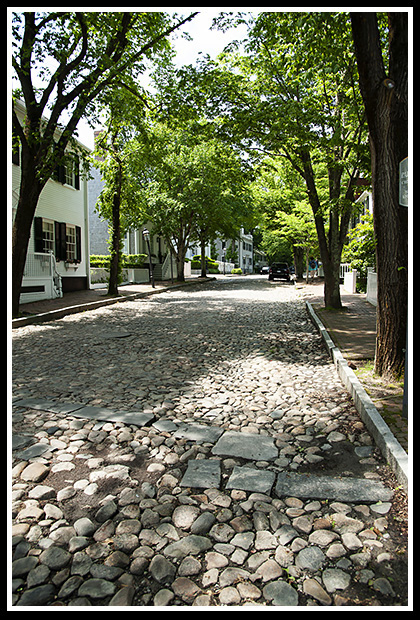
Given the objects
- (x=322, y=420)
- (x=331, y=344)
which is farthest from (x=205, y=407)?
(x=331, y=344)

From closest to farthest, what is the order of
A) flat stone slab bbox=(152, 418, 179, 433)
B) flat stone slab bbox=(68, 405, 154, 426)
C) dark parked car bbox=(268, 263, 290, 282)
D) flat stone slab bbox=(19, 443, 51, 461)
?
flat stone slab bbox=(19, 443, 51, 461), flat stone slab bbox=(152, 418, 179, 433), flat stone slab bbox=(68, 405, 154, 426), dark parked car bbox=(268, 263, 290, 282)

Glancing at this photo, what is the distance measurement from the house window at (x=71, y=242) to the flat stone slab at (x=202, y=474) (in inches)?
729

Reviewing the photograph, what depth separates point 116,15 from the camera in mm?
11469

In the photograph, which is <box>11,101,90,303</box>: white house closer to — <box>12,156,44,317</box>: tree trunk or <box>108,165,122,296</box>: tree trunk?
<box>108,165,122,296</box>: tree trunk

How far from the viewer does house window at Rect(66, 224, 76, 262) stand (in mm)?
20652

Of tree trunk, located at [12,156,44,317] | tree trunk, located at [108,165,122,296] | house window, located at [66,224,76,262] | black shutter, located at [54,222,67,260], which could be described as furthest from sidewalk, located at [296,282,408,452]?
house window, located at [66,224,76,262]

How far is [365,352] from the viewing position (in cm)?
673

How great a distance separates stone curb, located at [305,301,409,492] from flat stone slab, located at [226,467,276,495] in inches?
34.6

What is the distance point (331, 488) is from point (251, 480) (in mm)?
558

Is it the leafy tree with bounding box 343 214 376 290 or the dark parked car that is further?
the dark parked car

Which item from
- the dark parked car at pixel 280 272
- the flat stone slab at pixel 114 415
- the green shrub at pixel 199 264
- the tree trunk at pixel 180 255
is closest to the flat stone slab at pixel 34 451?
the flat stone slab at pixel 114 415

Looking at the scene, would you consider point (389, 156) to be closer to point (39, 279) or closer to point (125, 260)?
point (39, 279)

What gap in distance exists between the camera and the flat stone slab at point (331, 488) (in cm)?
287
